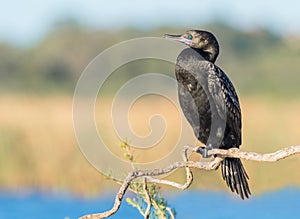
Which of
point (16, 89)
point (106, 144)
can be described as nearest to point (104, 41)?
point (16, 89)

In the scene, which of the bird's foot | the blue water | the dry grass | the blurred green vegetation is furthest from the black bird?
the blurred green vegetation

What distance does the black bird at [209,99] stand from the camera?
263 inches

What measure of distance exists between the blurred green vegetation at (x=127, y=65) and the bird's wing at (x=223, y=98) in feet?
33.5

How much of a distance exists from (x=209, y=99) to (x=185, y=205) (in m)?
5.43

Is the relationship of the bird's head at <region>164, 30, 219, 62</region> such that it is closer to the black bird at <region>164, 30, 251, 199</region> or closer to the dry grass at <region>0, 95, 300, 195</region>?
the black bird at <region>164, 30, 251, 199</region>

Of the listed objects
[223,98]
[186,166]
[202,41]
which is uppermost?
[202,41]

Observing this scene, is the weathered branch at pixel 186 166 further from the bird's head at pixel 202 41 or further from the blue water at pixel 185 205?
the blue water at pixel 185 205

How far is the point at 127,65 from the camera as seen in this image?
914 inches

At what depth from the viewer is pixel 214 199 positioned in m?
11.9

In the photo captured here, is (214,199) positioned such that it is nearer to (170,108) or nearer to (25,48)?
(170,108)

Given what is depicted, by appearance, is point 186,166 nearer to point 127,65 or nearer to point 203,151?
point 203,151

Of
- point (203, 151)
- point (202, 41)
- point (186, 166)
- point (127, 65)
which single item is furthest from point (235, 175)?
point (127, 65)

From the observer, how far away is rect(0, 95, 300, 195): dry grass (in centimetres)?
1176

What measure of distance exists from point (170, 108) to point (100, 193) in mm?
2475
